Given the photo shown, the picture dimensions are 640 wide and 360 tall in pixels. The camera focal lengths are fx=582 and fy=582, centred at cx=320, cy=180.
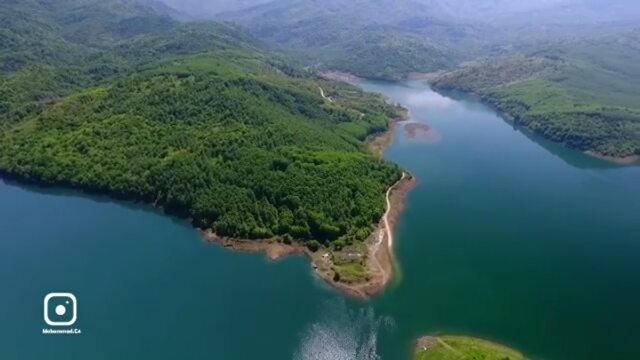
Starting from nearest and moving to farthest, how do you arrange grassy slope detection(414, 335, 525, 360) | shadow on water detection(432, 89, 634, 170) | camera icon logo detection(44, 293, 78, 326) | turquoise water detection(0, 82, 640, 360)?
grassy slope detection(414, 335, 525, 360), turquoise water detection(0, 82, 640, 360), camera icon logo detection(44, 293, 78, 326), shadow on water detection(432, 89, 634, 170)

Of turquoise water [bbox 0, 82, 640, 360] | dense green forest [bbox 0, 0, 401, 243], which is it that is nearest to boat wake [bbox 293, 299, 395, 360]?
turquoise water [bbox 0, 82, 640, 360]

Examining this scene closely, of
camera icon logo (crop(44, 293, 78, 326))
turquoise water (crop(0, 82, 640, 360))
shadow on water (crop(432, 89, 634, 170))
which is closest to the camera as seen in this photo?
turquoise water (crop(0, 82, 640, 360))

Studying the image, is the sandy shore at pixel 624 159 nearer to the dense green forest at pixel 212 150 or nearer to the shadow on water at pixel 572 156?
the shadow on water at pixel 572 156

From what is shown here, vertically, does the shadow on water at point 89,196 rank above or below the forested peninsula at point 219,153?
below

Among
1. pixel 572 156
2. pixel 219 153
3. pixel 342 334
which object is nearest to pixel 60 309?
pixel 342 334

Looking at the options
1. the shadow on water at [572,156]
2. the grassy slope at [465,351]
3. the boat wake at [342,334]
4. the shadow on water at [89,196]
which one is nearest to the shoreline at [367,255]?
the boat wake at [342,334]

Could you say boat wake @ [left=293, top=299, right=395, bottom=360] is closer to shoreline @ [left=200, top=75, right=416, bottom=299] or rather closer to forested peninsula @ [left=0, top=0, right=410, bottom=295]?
shoreline @ [left=200, top=75, right=416, bottom=299]
